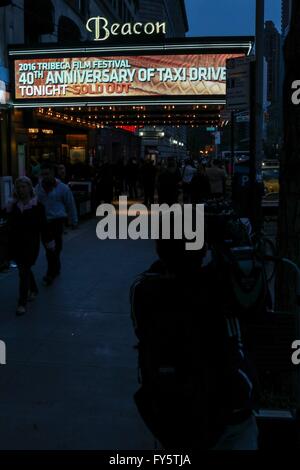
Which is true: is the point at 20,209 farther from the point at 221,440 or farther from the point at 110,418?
the point at 221,440

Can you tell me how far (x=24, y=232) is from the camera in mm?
7621

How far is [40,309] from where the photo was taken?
311 inches

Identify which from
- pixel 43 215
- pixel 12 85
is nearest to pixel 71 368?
pixel 43 215

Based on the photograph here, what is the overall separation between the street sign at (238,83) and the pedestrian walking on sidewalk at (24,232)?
318 centimetres

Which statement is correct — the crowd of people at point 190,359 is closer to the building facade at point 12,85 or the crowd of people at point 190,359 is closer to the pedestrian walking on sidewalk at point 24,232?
the pedestrian walking on sidewalk at point 24,232

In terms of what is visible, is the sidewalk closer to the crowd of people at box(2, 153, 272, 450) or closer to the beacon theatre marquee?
the crowd of people at box(2, 153, 272, 450)

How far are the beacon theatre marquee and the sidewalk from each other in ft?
32.1

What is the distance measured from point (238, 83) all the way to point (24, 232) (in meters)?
3.68

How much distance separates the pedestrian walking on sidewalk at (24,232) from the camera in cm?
759

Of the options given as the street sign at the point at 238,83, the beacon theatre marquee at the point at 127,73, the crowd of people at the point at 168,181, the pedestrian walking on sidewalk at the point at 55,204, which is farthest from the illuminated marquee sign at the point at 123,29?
the street sign at the point at 238,83

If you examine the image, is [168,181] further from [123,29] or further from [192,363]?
[192,363]

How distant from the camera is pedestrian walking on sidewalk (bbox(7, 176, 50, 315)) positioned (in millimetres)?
7594

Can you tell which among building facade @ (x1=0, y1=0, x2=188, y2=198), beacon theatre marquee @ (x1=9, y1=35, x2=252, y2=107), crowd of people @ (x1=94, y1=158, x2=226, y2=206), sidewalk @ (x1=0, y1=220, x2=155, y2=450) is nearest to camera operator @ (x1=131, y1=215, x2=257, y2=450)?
sidewalk @ (x1=0, y1=220, x2=155, y2=450)

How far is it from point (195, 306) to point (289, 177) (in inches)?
80.9
